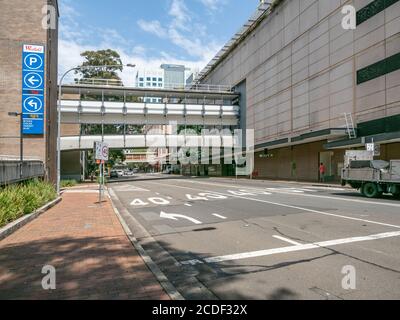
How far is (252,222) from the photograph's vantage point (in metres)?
10.3

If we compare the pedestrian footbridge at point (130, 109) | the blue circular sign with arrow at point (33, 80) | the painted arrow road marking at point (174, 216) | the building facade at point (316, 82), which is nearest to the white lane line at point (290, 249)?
the painted arrow road marking at point (174, 216)

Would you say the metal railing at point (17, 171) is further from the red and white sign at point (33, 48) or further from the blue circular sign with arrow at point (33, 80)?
the red and white sign at point (33, 48)

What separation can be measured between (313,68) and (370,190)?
70.7 feet

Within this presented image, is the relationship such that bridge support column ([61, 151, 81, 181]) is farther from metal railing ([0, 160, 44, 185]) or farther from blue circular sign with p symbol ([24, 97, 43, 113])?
metal railing ([0, 160, 44, 185])

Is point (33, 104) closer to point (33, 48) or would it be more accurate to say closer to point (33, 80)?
point (33, 80)

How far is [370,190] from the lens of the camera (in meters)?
17.4

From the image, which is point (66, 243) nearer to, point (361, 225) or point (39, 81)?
point (361, 225)

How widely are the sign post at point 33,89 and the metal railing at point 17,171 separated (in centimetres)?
364

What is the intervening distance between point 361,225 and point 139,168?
146806 millimetres

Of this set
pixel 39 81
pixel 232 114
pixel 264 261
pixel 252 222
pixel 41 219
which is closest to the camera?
pixel 264 261

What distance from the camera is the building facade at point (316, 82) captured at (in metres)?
26.3

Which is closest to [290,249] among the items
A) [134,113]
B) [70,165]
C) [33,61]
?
[33,61]

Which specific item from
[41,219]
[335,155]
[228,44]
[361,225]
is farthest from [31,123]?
[228,44]
